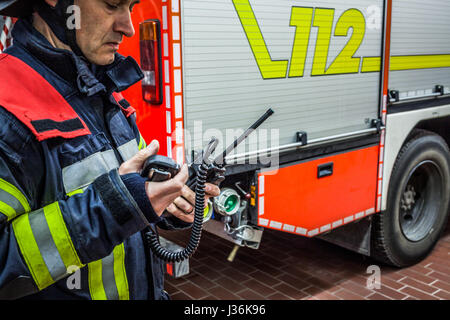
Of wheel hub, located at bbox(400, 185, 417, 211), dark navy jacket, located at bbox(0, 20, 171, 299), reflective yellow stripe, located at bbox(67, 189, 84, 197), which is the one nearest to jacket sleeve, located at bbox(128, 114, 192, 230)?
dark navy jacket, located at bbox(0, 20, 171, 299)

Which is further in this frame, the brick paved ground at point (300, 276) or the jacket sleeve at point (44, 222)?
the brick paved ground at point (300, 276)

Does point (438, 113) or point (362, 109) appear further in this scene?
point (438, 113)

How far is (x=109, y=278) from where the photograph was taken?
151cm

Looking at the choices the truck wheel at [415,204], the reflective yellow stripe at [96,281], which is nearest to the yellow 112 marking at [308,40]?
the truck wheel at [415,204]

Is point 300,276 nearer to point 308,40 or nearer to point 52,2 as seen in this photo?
point 308,40

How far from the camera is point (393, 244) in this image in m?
4.12

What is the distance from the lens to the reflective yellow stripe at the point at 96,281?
1473 mm

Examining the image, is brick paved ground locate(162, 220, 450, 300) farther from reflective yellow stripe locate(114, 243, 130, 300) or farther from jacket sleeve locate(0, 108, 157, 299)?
jacket sleeve locate(0, 108, 157, 299)

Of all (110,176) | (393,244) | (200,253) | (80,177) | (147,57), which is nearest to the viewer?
(110,176)

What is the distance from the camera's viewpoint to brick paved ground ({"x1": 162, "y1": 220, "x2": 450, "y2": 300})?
150 inches

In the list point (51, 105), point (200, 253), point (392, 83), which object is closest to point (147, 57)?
point (51, 105)

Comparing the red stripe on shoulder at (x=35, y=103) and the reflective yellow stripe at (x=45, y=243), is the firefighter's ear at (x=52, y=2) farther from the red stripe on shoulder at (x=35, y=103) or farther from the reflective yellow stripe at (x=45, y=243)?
the reflective yellow stripe at (x=45, y=243)

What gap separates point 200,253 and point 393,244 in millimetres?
1775
